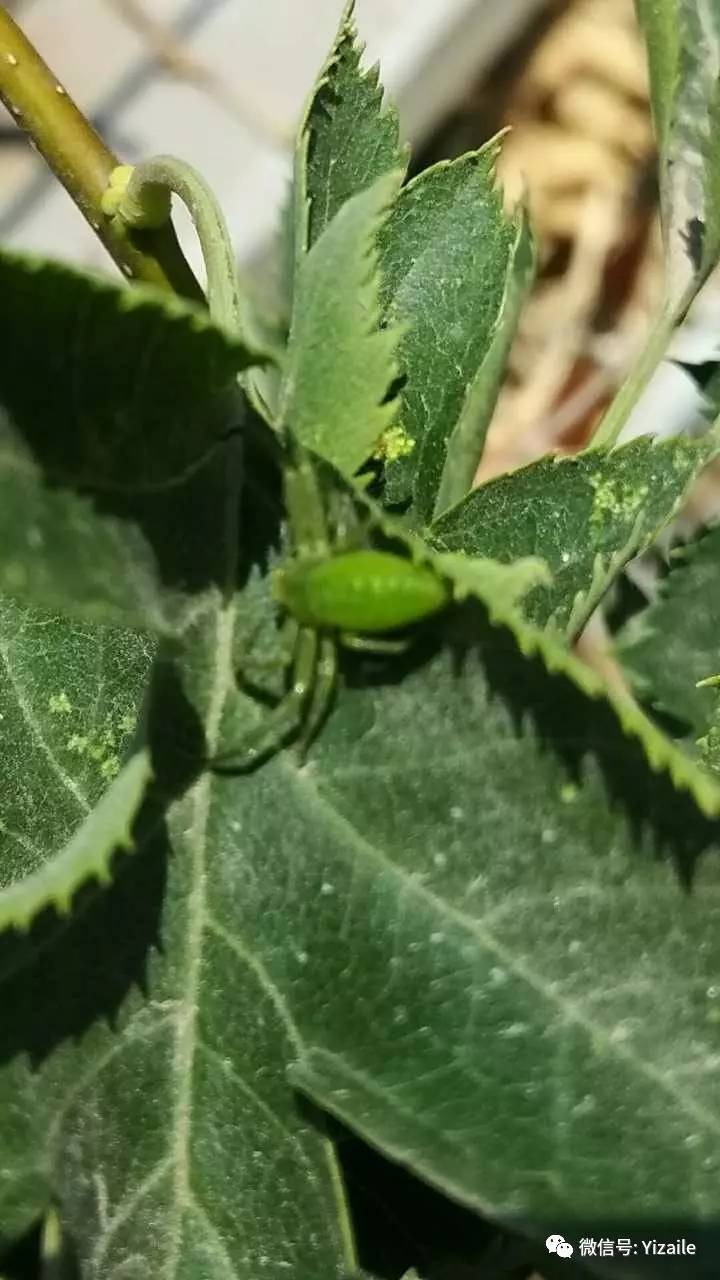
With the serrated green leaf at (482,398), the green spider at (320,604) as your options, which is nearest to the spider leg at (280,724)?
the green spider at (320,604)

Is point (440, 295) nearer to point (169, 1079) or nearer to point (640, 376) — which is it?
point (640, 376)

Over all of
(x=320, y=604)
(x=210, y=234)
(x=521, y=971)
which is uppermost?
(x=210, y=234)

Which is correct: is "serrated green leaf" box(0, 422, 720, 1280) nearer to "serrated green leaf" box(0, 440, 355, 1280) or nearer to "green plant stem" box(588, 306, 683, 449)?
"serrated green leaf" box(0, 440, 355, 1280)

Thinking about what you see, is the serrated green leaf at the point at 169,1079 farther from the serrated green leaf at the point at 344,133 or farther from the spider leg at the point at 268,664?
the serrated green leaf at the point at 344,133

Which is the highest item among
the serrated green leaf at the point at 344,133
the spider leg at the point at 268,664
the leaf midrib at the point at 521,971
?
the serrated green leaf at the point at 344,133

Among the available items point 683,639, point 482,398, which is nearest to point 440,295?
Answer: point 482,398

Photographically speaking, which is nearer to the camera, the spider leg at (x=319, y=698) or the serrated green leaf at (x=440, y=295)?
the spider leg at (x=319, y=698)
